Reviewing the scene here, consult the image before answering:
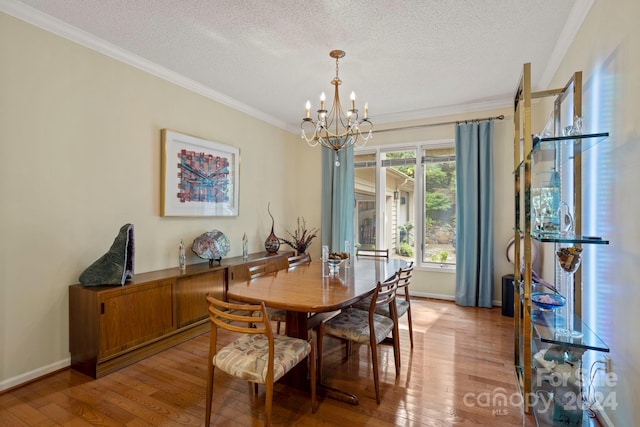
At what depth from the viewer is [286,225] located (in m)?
5.52

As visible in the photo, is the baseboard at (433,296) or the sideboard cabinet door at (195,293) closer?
the sideboard cabinet door at (195,293)

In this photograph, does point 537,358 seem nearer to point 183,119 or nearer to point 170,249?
point 170,249

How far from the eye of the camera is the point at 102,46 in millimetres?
2850

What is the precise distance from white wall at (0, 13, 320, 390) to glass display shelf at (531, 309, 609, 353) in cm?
332

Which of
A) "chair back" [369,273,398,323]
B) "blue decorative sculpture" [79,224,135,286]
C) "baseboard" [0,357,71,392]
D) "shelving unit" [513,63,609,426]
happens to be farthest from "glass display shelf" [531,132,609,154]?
"baseboard" [0,357,71,392]

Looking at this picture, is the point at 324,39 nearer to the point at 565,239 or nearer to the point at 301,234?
the point at 565,239

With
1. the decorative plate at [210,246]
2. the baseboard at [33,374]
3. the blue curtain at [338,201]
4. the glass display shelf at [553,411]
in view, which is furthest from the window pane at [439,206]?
the baseboard at [33,374]

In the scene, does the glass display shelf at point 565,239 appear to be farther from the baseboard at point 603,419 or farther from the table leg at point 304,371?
the table leg at point 304,371

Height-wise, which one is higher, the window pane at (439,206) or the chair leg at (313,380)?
Answer: the window pane at (439,206)

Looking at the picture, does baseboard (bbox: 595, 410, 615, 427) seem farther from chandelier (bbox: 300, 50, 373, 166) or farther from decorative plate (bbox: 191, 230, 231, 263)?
decorative plate (bbox: 191, 230, 231, 263)

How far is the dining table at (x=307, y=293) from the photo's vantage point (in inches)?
77.1

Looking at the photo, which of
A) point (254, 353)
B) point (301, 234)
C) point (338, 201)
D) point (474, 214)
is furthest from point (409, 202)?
point (254, 353)

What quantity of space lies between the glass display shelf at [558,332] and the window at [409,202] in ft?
8.43

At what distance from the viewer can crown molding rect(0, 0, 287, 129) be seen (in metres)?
2.37
